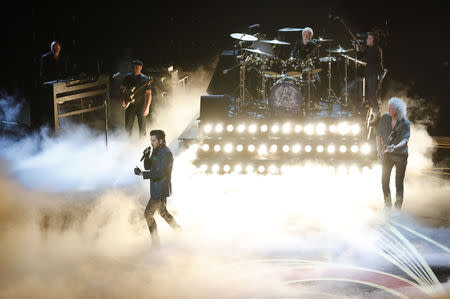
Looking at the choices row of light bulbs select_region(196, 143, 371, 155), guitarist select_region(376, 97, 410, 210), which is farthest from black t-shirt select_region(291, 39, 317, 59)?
guitarist select_region(376, 97, 410, 210)

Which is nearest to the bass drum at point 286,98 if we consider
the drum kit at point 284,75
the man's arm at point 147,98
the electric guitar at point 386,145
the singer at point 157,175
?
the drum kit at point 284,75

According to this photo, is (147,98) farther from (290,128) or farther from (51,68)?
(290,128)

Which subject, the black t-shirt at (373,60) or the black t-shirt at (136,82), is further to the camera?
the black t-shirt at (373,60)

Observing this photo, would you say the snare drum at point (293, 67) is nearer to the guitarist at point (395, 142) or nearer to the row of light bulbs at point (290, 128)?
the row of light bulbs at point (290, 128)

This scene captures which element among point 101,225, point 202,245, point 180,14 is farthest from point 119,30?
point 202,245

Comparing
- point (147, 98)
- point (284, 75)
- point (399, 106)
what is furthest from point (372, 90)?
point (147, 98)

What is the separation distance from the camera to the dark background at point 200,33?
1566 cm

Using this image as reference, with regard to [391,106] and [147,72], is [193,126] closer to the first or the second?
[147,72]

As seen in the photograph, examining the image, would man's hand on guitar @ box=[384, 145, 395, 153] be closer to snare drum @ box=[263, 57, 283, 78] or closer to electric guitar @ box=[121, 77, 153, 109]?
snare drum @ box=[263, 57, 283, 78]

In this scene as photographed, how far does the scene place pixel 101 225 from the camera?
345 inches

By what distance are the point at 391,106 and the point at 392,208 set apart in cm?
180

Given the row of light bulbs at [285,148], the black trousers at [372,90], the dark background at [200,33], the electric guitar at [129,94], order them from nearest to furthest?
the row of light bulbs at [285,148], the electric guitar at [129,94], the black trousers at [372,90], the dark background at [200,33]

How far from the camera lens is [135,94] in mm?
12664

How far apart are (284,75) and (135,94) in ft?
11.7
